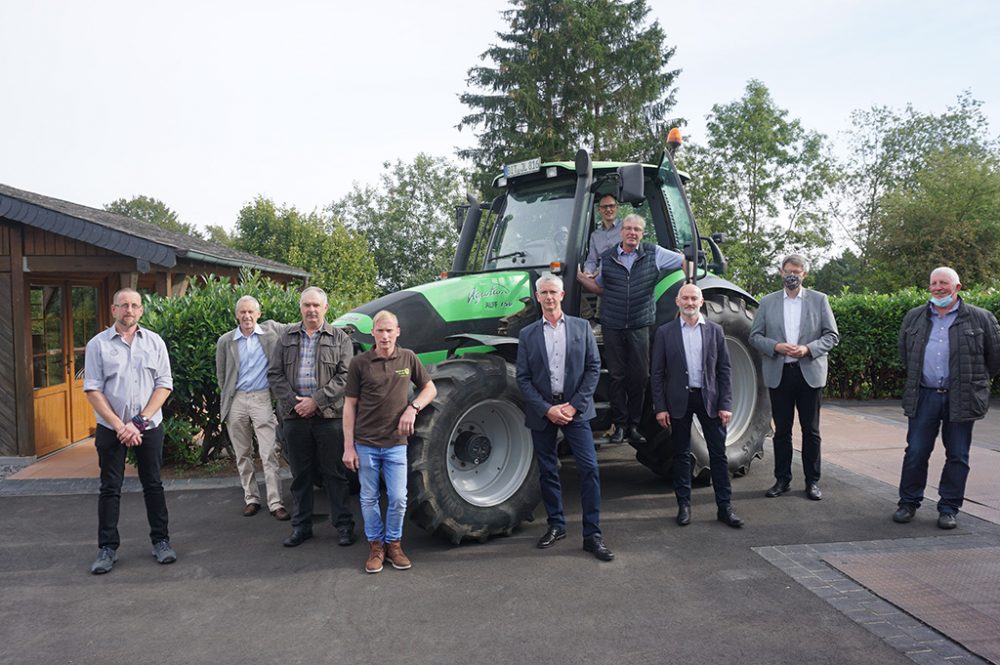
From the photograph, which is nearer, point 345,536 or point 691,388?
point 345,536

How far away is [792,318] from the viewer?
5875 mm

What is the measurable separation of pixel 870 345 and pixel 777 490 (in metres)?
7.09

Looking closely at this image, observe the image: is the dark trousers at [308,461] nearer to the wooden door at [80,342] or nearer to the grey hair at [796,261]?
the grey hair at [796,261]

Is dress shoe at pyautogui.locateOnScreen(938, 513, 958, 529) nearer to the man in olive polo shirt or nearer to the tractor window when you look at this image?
the tractor window

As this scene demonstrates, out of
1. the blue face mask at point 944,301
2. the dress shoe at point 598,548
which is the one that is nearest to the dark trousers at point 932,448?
the blue face mask at point 944,301

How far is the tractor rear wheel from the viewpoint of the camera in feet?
15.1

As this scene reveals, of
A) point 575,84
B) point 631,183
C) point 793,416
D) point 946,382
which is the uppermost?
point 575,84

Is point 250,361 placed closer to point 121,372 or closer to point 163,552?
point 121,372

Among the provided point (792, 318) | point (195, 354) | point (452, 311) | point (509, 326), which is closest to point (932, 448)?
point (792, 318)

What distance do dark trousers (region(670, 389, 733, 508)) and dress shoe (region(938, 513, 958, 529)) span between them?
149 cm

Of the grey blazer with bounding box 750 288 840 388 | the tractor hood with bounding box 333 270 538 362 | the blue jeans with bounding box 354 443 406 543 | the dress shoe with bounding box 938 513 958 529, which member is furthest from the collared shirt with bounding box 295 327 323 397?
the dress shoe with bounding box 938 513 958 529

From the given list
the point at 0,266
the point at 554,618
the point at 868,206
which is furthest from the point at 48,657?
the point at 868,206

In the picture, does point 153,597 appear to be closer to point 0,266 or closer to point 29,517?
point 29,517

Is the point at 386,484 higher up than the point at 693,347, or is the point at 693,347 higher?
the point at 693,347
